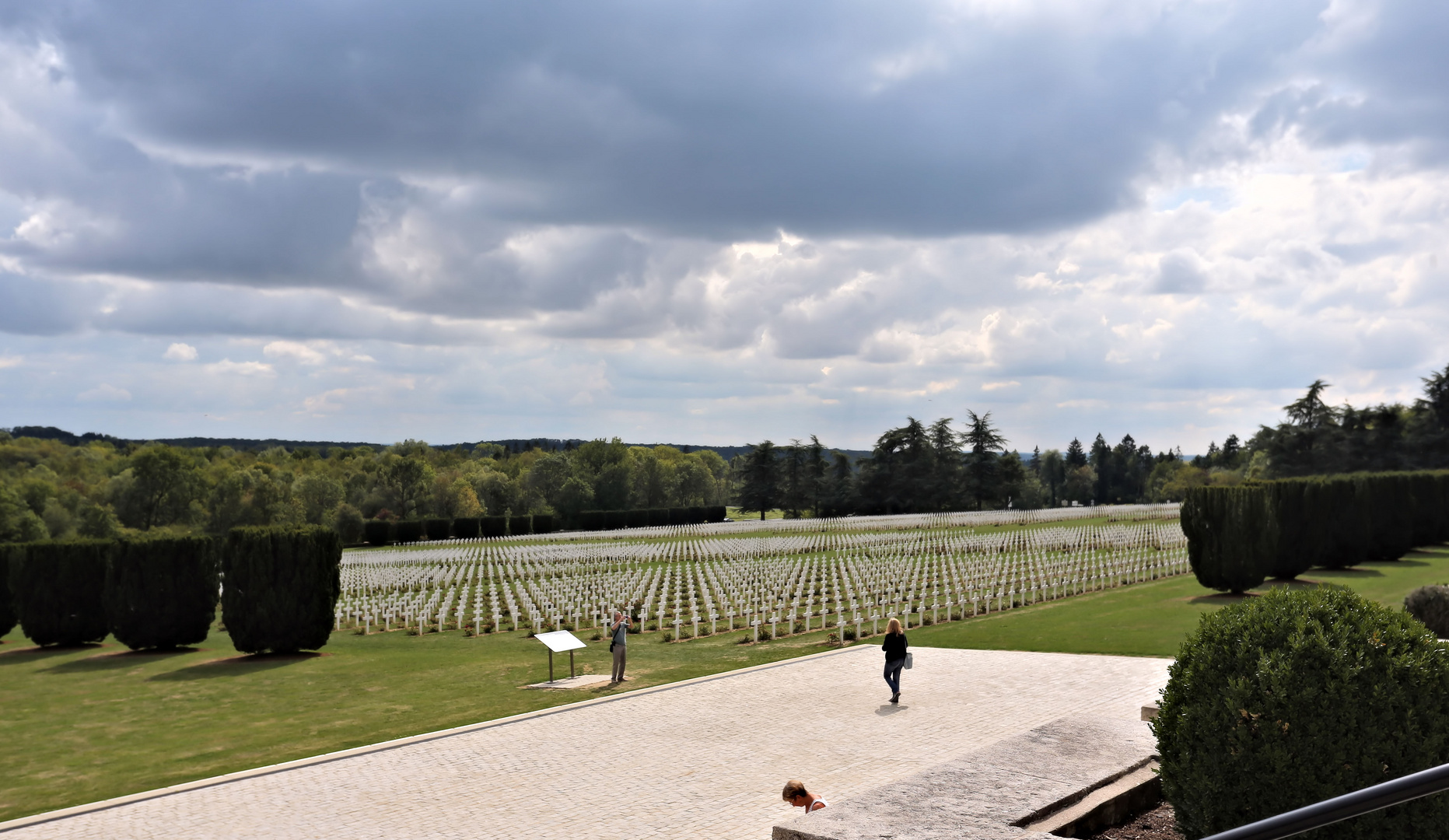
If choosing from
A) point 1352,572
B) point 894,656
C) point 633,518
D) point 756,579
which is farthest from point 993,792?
point 633,518

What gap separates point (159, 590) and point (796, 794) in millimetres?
20598

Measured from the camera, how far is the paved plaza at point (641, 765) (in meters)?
8.16

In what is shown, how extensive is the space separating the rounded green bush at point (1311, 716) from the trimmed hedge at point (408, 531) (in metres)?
75.6

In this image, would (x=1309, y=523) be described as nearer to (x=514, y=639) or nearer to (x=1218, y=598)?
(x=1218, y=598)

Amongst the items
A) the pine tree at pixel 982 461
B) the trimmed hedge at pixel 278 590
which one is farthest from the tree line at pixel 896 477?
the trimmed hedge at pixel 278 590

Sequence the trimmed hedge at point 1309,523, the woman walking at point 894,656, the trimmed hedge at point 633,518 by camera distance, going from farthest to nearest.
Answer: the trimmed hedge at point 633,518, the trimmed hedge at point 1309,523, the woman walking at point 894,656

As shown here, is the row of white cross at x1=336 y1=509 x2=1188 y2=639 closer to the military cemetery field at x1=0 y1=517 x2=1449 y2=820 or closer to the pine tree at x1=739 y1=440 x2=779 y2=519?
the military cemetery field at x1=0 y1=517 x2=1449 y2=820

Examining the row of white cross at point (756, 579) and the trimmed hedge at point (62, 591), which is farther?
the row of white cross at point (756, 579)

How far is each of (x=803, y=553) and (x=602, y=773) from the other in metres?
33.0

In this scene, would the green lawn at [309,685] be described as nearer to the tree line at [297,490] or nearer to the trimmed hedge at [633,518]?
the tree line at [297,490]

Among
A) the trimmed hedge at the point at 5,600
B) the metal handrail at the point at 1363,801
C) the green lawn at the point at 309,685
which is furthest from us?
the trimmed hedge at the point at 5,600

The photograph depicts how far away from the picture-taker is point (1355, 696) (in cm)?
479

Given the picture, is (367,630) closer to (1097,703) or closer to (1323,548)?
(1097,703)

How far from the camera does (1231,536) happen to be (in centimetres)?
2334
